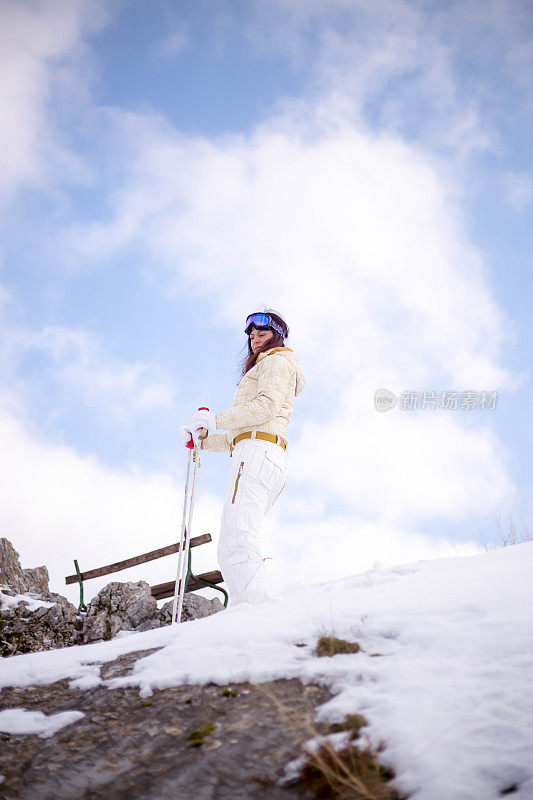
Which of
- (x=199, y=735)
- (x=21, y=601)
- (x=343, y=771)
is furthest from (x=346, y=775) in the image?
(x=21, y=601)

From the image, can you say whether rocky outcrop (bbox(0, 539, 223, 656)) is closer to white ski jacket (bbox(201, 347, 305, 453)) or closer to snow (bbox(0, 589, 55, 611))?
snow (bbox(0, 589, 55, 611))

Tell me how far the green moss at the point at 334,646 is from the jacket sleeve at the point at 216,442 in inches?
120

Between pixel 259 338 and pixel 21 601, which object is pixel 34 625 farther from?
pixel 259 338

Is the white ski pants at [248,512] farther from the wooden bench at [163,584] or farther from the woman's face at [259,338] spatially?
the wooden bench at [163,584]

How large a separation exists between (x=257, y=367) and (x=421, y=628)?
10.2 feet

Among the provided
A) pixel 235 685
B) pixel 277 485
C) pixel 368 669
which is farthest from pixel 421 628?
pixel 277 485

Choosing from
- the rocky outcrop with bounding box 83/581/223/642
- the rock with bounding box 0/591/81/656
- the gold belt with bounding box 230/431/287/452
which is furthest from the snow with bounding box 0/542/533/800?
the rock with bounding box 0/591/81/656

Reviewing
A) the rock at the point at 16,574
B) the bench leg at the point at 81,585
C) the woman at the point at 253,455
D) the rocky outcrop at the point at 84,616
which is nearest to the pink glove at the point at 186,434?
the woman at the point at 253,455

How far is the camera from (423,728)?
5.56 ft

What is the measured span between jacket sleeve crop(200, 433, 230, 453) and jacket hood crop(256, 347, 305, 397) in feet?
2.95

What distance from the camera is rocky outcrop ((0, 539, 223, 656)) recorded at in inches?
318

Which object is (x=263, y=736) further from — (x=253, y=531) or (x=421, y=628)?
(x=253, y=531)

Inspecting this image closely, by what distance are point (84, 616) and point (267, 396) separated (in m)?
6.16

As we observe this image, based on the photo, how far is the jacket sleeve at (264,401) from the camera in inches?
184
